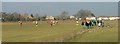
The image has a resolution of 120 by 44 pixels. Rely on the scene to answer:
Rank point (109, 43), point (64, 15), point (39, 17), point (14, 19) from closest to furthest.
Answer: point (109, 43)
point (14, 19)
point (39, 17)
point (64, 15)

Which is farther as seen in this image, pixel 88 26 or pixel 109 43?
pixel 88 26

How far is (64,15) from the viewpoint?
166 meters

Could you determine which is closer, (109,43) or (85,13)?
(109,43)

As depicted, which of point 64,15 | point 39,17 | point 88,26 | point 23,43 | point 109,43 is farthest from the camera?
point 64,15

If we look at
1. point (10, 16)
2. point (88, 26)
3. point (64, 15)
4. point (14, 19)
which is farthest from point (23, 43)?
point (64, 15)

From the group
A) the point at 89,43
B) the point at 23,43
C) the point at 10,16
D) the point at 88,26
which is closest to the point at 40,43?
the point at 23,43

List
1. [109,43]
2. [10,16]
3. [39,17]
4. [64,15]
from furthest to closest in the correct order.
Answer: [64,15]
[39,17]
[10,16]
[109,43]

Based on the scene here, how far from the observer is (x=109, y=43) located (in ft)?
69.2

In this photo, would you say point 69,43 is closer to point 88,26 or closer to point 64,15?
point 88,26

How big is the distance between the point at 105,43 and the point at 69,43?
225cm

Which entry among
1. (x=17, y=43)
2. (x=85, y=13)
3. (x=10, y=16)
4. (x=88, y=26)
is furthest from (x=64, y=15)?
(x=17, y=43)

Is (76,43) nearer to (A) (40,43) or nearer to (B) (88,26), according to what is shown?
(A) (40,43)

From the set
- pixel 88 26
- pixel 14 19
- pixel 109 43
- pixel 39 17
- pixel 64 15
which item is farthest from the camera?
pixel 64 15

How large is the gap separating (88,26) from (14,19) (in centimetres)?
8150
